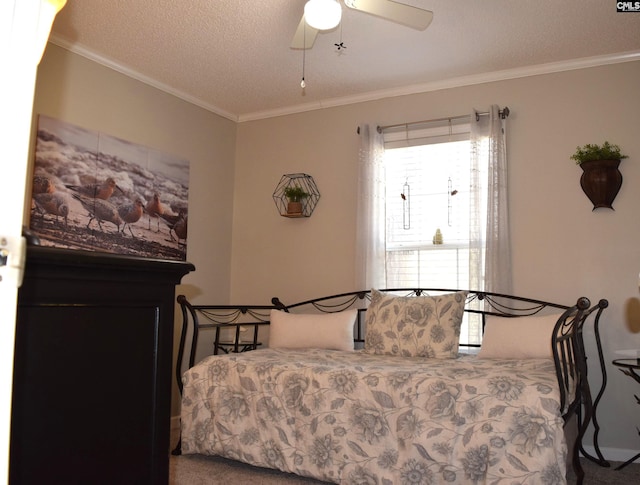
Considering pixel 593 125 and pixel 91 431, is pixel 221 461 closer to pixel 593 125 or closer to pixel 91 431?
pixel 91 431

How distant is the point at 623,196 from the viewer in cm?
325

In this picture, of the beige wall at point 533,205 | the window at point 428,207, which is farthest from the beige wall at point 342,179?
the window at point 428,207

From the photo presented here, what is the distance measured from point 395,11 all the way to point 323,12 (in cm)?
32

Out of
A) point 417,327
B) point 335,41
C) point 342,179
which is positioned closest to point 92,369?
point 417,327

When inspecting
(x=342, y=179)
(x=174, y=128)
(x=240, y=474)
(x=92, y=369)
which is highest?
(x=174, y=128)

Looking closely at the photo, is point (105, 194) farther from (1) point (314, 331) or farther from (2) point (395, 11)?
(2) point (395, 11)

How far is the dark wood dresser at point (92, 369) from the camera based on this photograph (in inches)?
27.5

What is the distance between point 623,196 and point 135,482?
127 inches

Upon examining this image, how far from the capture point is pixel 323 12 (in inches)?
91.0

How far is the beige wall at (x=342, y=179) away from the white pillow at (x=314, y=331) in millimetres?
551

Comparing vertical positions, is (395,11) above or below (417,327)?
above

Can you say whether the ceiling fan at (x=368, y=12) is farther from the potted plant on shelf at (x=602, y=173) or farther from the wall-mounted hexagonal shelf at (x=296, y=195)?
the wall-mounted hexagonal shelf at (x=296, y=195)

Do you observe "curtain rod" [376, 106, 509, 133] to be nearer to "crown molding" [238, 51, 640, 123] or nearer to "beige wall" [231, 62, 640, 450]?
"beige wall" [231, 62, 640, 450]

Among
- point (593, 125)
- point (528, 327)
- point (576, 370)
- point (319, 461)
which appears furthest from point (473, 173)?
point (319, 461)
